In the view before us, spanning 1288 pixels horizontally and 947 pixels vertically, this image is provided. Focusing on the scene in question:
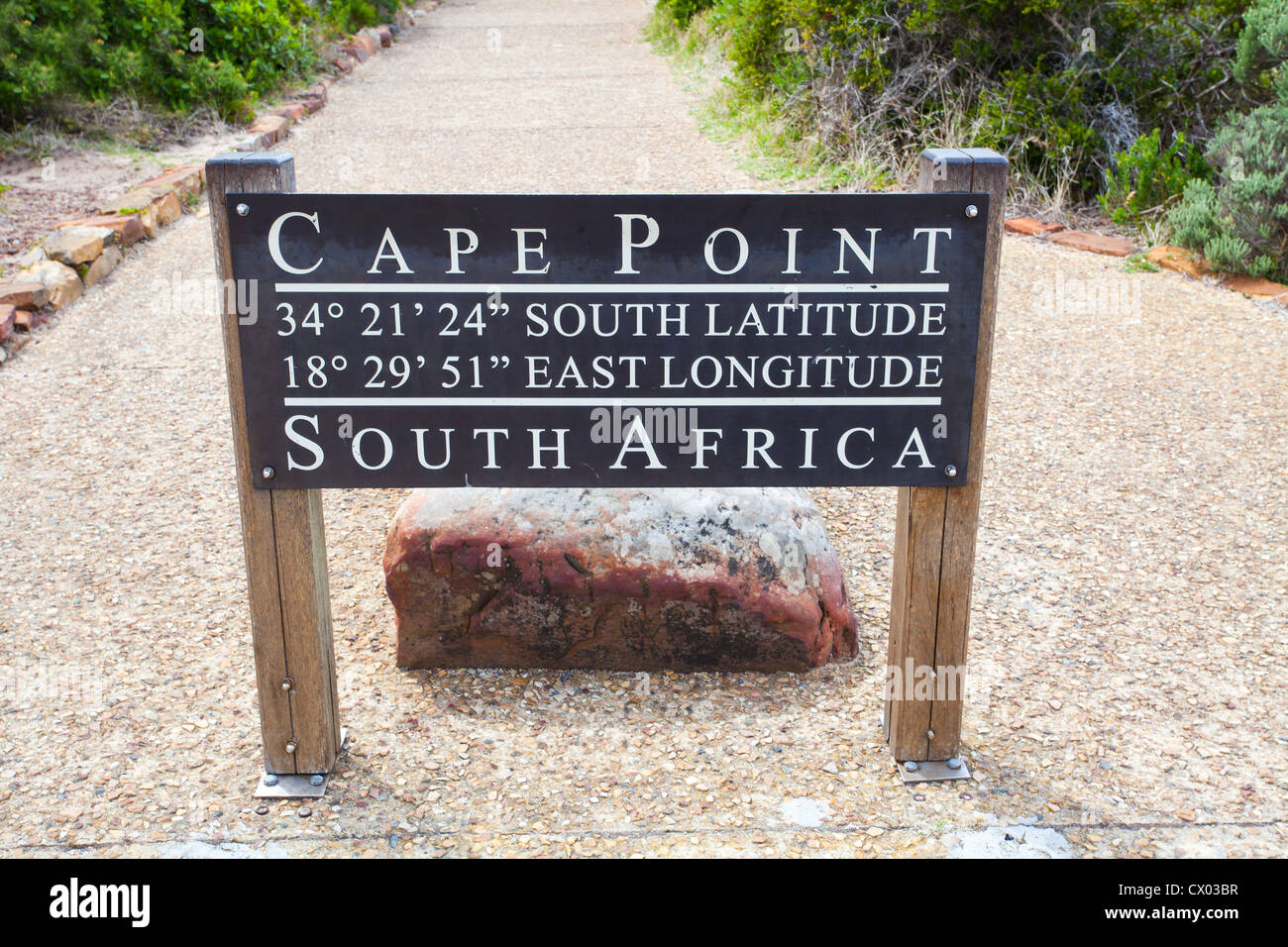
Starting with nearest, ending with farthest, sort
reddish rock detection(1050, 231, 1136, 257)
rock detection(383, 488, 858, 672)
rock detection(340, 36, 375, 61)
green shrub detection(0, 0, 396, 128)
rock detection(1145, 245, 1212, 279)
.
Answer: rock detection(383, 488, 858, 672) → rock detection(1145, 245, 1212, 279) → reddish rock detection(1050, 231, 1136, 257) → green shrub detection(0, 0, 396, 128) → rock detection(340, 36, 375, 61)

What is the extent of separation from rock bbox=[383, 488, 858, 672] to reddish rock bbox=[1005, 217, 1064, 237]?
4.74m

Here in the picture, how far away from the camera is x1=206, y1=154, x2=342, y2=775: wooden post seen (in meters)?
2.29

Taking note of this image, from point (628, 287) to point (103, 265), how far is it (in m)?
5.62

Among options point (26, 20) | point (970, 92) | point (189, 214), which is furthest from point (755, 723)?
point (26, 20)

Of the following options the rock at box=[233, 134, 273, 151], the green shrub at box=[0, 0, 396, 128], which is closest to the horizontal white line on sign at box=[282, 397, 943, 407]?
the rock at box=[233, 134, 273, 151]

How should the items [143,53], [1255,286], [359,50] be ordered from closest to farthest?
[1255,286]
[143,53]
[359,50]

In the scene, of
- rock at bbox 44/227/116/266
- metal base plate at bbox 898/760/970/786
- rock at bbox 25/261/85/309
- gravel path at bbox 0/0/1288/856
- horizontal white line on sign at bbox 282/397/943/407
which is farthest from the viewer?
rock at bbox 44/227/116/266

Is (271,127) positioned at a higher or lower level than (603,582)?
higher

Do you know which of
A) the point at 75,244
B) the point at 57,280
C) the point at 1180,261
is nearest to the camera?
the point at 57,280

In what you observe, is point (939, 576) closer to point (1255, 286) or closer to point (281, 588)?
point (281, 588)

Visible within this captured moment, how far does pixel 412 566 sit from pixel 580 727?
0.62 metres

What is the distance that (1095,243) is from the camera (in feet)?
22.4

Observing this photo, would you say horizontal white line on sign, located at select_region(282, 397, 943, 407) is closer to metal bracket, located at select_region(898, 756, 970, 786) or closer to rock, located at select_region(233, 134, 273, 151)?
metal bracket, located at select_region(898, 756, 970, 786)

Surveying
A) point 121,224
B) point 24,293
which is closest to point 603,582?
point 24,293
